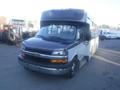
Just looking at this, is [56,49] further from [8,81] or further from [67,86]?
[8,81]

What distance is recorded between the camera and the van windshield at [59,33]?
7746 mm

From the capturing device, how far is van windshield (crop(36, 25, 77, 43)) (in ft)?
25.4

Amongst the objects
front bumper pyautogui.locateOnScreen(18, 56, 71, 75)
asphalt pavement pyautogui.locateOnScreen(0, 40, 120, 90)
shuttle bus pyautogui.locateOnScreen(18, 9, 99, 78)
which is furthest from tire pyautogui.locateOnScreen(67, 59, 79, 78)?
front bumper pyautogui.locateOnScreen(18, 56, 71, 75)

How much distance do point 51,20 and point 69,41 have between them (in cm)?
159

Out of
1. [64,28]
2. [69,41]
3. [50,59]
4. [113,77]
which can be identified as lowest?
[113,77]

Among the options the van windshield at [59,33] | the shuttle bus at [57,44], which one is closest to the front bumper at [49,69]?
the shuttle bus at [57,44]

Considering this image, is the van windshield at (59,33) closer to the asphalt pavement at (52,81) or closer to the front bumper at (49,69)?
the front bumper at (49,69)

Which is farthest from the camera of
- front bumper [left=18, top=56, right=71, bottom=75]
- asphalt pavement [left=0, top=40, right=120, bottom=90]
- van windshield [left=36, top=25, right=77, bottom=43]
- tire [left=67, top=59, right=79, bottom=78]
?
van windshield [left=36, top=25, right=77, bottom=43]

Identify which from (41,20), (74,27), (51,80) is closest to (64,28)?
(74,27)

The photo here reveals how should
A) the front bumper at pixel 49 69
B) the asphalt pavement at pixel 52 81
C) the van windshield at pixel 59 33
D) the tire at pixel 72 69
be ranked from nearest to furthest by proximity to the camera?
the asphalt pavement at pixel 52 81 < the front bumper at pixel 49 69 < the tire at pixel 72 69 < the van windshield at pixel 59 33

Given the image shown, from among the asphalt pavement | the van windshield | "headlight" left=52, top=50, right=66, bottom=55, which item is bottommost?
the asphalt pavement

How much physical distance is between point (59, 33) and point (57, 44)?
1154mm

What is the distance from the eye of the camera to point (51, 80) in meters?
7.36

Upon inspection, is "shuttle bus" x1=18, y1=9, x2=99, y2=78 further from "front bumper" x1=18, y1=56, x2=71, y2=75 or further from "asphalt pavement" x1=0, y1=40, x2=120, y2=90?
"asphalt pavement" x1=0, y1=40, x2=120, y2=90
